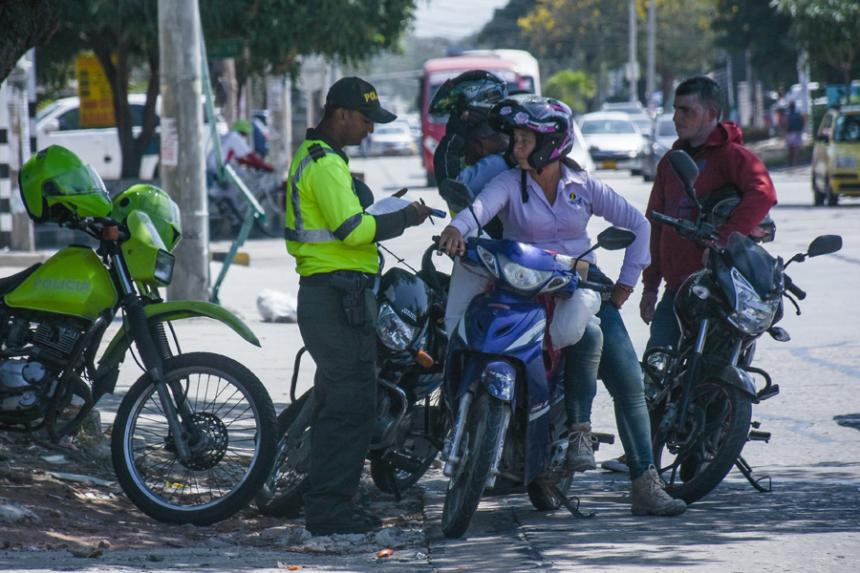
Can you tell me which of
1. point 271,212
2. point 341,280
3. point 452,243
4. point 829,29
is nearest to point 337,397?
point 341,280

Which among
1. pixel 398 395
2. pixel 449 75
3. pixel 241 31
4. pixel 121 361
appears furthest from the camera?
pixel 449 75

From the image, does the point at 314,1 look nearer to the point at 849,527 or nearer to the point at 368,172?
the point at 849,527

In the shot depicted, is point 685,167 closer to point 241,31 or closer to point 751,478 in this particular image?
point 751,478

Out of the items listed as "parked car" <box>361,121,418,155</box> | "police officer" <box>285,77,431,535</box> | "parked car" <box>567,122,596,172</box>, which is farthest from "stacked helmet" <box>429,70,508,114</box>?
"parked car" <box>361,121,418,155</box>

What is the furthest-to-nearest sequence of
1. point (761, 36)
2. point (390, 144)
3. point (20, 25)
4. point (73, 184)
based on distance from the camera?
point (390, 144)
point (761, 36)
point (20, 25)
point (73, 184)

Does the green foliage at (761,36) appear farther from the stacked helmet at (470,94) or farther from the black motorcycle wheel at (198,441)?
the black motorcycle wheel at (198,441)

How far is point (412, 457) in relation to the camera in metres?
A: 6.74

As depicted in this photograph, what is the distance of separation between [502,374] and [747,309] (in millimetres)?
1238

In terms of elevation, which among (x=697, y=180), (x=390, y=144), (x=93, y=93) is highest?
(x=93, y=93)

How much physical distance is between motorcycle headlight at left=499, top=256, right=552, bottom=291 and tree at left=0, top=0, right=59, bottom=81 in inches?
97.0

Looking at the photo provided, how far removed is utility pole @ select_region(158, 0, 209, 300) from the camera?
41.0ft

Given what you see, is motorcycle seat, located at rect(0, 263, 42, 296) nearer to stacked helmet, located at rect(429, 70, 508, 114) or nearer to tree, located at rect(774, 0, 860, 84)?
stacked helmet, located at rect(429, 70, 508, 114)

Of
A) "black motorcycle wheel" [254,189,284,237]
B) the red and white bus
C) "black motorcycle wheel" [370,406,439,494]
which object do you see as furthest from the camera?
the red and white bus

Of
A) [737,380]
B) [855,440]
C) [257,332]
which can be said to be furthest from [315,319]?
[257,332]
